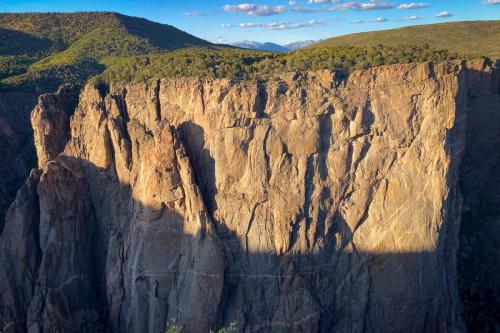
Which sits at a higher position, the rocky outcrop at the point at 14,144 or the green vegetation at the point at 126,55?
the green vegetation at the point at 126,55

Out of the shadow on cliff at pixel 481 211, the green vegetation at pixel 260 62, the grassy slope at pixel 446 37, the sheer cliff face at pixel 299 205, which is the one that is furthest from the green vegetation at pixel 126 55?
the shadow on cliff at pixel 481 211

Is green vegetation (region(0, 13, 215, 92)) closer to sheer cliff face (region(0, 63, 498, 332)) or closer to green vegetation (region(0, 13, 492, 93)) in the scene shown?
green vegetation (region(0, 13, 492, 93))

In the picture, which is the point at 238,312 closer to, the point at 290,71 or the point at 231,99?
the point at 231,99

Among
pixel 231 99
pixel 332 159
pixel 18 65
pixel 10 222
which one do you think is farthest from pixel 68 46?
pixel 332 159

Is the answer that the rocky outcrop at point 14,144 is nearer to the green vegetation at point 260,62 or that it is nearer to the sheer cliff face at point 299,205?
the green vegetation at point 260,62

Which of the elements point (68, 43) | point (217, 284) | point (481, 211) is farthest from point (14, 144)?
point (481, 211)

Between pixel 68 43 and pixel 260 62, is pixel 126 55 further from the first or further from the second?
pixel 260 62
